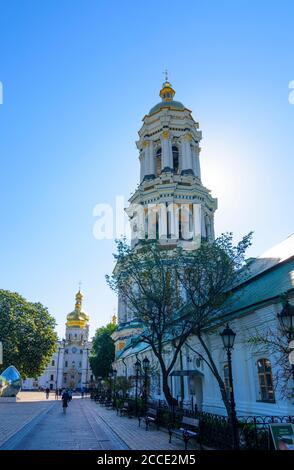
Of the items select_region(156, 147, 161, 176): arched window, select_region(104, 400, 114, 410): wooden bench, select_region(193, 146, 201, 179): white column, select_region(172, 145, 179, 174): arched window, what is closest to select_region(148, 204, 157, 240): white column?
select_region(156, 147, 161, 176): arched window

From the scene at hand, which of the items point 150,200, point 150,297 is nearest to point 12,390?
point 150,200

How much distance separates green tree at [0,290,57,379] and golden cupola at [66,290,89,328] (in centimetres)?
5241

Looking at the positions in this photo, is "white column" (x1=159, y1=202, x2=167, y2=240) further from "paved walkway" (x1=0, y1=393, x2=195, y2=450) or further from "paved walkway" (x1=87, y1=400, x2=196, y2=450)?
"paved walkway" (x1=0, y1=393, x2=195, y2=450)

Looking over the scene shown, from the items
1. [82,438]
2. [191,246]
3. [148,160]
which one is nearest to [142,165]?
[148,160]

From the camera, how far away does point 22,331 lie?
45062mm

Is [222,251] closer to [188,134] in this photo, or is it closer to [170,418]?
[170,418]

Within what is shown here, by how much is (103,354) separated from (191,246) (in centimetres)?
3437

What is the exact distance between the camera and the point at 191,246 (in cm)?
4331

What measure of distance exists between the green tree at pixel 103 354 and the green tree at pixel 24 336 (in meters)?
20.8

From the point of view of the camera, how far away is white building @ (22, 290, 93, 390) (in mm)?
99500

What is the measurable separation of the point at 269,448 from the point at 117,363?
4731cm

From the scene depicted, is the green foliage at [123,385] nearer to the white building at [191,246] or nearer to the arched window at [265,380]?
the white building at [191,246]

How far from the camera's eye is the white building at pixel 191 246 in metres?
16.1

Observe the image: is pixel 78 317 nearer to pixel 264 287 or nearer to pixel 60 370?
pixel 60 370
